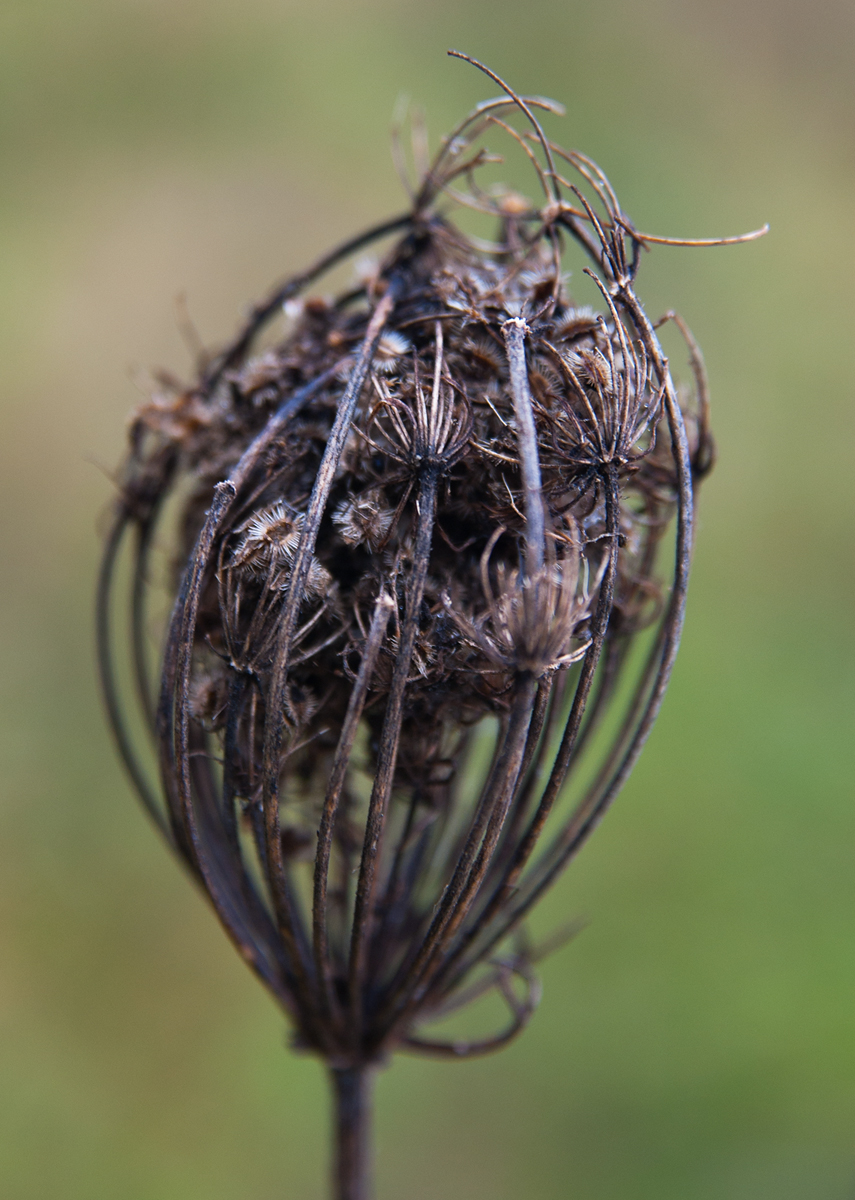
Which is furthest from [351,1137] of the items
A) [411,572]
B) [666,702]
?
[666,702]

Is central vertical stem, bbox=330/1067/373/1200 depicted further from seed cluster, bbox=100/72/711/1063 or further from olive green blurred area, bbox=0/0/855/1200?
olive green blurred area, bbox=0/0/855/1200

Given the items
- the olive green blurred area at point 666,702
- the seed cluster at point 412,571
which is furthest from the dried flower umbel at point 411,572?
the olive green blurred area at point 666,702

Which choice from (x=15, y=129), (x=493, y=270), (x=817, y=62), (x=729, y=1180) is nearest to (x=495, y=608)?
(x=493, y=270)

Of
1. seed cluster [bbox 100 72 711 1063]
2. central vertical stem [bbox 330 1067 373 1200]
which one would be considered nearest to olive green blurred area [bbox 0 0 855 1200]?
central vertical stem [bbox 330 1067 373 1200]

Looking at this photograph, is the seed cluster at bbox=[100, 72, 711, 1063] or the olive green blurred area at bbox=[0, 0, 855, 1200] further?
the olive green blurred area at bbox=[0, 0, 855, 1200]

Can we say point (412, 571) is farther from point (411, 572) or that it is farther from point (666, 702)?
point (666, 702)

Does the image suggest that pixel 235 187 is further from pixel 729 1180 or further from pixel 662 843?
pixel 729 1180
